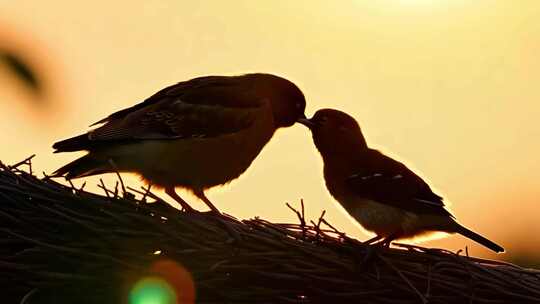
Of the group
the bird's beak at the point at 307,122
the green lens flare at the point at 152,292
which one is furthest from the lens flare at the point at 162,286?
the bird's beak at the point at 307,122

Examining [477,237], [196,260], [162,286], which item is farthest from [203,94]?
[162,286]

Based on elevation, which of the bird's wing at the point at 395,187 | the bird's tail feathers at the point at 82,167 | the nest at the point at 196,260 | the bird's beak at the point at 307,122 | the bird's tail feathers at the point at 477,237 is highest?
the bird's beak at the point at 307,122

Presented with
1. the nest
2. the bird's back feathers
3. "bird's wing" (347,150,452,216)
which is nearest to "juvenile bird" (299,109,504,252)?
"bird's wing" (347,150,452,216)

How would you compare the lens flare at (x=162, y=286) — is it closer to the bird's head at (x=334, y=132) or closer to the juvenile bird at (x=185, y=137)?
the juvenile bird at (x=185, y=137)

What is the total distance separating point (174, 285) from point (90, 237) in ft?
1.29

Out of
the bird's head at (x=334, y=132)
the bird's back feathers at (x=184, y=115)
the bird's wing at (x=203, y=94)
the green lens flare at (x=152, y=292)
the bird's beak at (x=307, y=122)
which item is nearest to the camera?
the green lens flare at (x=152, y=292)

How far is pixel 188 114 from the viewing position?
20.3 feet

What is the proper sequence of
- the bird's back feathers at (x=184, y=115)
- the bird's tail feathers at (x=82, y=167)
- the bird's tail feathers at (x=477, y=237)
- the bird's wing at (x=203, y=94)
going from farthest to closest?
the bird's wing at (x=203, y=94) < the bird's back feathers at (x=184, y=115) < the bird's tail feathers at (x=477, y=237) < the bird's tail feathers at (x=82, y=167)

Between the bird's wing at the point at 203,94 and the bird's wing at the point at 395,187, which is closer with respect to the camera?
the bird's wing at the point at 395,187

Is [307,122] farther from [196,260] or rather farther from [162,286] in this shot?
[162,286]

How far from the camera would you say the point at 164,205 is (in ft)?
12.5

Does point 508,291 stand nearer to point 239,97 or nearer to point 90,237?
point 90,237

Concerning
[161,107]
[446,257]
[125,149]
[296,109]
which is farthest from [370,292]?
[296,109]

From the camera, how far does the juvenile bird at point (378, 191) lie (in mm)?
5852
